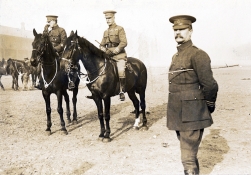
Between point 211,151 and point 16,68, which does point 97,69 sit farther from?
point 16,68

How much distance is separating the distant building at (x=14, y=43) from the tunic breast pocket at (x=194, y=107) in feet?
169

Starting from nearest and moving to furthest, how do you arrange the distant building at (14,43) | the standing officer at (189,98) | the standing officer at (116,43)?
the standing officer at (189,98)
the standing officer at (116,43)
the distant building at (14,43)

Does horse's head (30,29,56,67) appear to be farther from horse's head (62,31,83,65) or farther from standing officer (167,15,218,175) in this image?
standing officer (167,15,218,175)

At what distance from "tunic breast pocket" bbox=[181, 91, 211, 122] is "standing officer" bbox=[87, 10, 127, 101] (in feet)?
12.4

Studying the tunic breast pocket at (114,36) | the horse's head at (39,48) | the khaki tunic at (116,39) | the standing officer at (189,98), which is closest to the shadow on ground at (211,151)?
the standing officer at (189,98)

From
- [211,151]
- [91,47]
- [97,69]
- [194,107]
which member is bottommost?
[211,151]

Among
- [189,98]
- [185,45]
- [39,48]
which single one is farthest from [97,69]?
[189,98]

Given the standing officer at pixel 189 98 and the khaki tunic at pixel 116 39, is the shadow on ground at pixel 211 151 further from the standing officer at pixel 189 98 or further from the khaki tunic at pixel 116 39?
the khaki tunic at pixel 116 39

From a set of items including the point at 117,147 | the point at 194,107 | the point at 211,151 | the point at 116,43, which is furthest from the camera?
the point at 116,43

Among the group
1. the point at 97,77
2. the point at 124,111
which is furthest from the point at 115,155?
the point at 124,111

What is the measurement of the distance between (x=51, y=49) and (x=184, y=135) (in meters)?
4.98

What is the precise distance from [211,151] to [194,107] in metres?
2.74

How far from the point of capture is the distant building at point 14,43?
165 feet

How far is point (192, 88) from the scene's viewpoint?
343 cm
